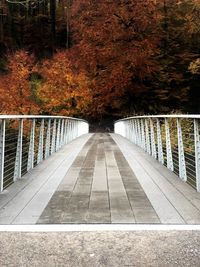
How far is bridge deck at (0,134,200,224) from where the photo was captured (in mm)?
4508

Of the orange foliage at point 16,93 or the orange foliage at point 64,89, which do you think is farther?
the orange foliage at point 64,89

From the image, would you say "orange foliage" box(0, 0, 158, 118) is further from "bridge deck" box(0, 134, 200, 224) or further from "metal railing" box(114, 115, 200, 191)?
"bridge deck" box(0, 134, 200, 224)

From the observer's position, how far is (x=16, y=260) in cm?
340

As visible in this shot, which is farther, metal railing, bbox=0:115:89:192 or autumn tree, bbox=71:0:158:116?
autumn tree, bbox=71:0:158:116

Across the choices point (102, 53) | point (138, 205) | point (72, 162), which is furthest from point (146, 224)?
point (102, 53)

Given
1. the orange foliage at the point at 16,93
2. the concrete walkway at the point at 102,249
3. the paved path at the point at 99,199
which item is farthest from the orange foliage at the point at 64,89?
the concrete walkway at the point at 102,249

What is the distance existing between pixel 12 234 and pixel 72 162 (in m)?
5.49

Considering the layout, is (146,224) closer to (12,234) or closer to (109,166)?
(12,234)

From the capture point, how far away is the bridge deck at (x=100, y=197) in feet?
14.8

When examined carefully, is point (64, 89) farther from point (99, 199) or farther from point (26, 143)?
point (99, 199)

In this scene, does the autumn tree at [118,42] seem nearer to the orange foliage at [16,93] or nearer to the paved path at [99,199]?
the orange foliage at [16,93]

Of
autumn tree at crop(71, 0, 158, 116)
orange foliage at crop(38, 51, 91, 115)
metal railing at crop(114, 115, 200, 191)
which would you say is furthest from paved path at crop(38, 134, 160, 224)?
orange foliage at crop(38, 51, 91, 115)

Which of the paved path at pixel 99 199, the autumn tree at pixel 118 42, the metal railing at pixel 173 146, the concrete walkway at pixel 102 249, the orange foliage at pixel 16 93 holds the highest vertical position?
the autumn tree at pixel 118 42

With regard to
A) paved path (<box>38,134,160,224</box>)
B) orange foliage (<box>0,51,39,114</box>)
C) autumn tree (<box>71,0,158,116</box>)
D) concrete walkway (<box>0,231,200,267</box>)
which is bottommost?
concrete walkway (<box>0,231,200,267</box>)
